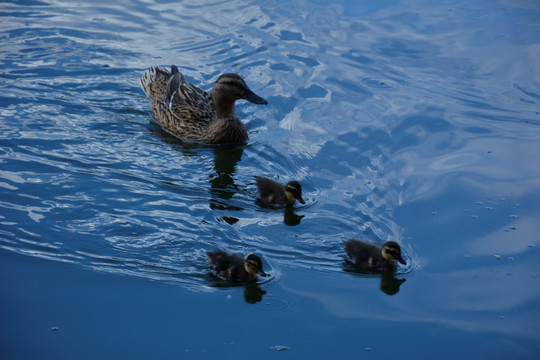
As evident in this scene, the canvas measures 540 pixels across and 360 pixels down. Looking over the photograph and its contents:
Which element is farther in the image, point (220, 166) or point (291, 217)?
point (220, 166)

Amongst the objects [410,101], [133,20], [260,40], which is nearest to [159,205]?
[410,101]

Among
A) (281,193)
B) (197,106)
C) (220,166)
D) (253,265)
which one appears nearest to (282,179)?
(281,193)

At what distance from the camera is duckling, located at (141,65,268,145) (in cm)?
708

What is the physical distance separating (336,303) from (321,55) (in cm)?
459

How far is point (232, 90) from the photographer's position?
23.1ft

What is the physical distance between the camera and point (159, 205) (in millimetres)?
5664

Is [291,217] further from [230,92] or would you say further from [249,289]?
[230,92]

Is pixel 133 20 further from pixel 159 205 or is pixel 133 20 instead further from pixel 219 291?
pixel 219 291

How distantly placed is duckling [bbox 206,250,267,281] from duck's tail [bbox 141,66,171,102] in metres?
3.16

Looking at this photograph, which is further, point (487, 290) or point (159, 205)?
point (159, 205)

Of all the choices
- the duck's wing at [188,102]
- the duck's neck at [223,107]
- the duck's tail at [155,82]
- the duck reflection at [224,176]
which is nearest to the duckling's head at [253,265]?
the duck reflection at [224,176]

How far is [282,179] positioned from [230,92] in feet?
4.13

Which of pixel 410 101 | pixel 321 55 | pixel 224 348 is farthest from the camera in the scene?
pixel 321 55

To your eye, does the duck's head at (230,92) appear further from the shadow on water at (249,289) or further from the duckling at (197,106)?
the shadow on water at (249,289)
